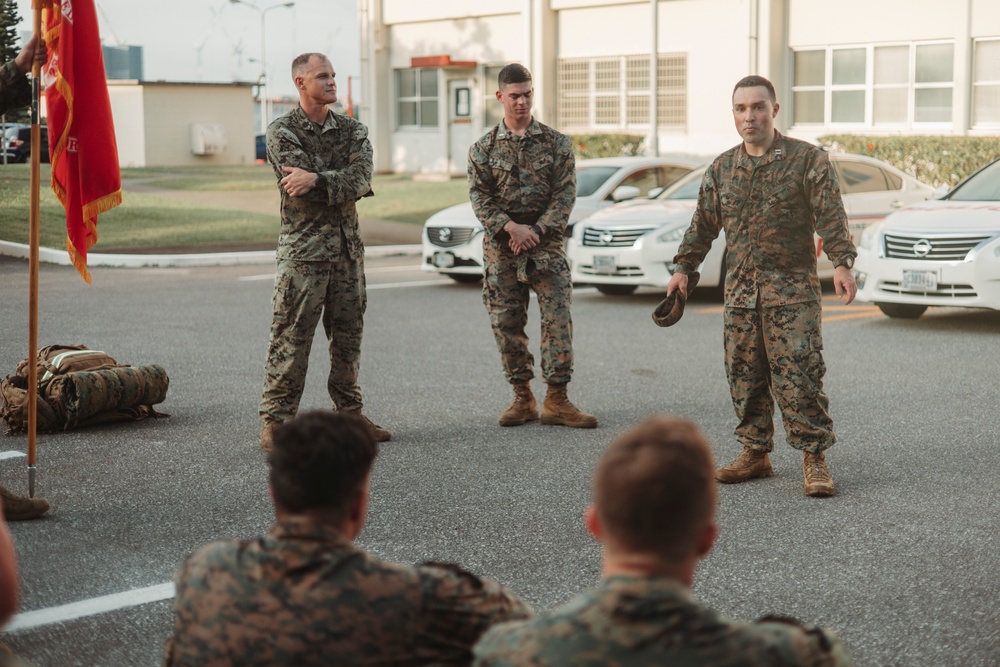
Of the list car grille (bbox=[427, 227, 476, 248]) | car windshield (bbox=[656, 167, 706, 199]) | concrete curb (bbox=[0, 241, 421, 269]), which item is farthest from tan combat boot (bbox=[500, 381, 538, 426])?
concrete curb (bbox=[0, 241, 421, 269])

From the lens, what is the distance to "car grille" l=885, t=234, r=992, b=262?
12.0m

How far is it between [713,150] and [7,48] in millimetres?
17773

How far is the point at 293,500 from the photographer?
2.77 m

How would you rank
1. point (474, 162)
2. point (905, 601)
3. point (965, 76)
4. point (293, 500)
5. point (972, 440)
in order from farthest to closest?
1. point (965, 76)
2. point (474, 162)
3. point (972, 440)
4. point (905, 601)
5. point (293, 500)

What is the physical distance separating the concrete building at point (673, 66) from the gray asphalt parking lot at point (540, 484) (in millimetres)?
18478

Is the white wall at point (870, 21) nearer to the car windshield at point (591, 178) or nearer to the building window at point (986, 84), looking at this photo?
the building window at point (986, 84)

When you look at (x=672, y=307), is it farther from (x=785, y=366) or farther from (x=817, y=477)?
(x=817, y=477)

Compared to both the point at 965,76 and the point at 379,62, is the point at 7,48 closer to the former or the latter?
the point at 965,76

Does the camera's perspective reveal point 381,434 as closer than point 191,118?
Yes

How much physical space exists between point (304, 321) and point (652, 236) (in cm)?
722

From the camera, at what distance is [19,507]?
610 cm

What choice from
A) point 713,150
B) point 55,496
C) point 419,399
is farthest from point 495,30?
point 55,496

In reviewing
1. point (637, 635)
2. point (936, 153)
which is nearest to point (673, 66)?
point (936, 153)

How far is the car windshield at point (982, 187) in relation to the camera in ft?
43.1
